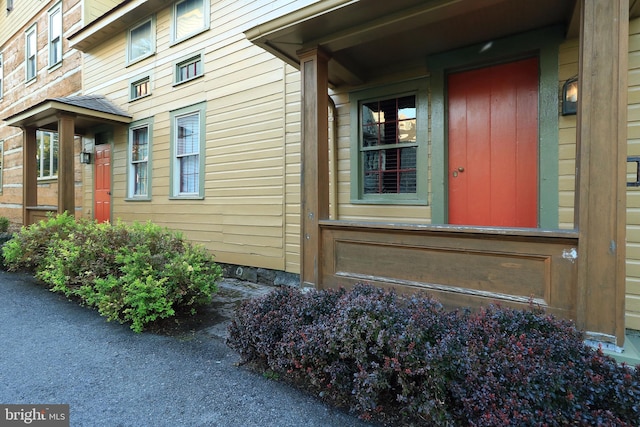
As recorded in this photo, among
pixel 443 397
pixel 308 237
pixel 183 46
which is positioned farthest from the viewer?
pixel 183 46

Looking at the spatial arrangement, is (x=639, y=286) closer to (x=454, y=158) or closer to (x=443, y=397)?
(x=454, y=158)

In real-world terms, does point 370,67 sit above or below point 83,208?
above

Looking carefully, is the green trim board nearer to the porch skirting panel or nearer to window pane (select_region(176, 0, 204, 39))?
the porch skirting panel

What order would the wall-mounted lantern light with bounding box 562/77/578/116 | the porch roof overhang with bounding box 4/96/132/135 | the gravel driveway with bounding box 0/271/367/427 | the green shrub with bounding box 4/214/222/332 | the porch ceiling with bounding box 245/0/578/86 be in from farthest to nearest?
the porch roof overhang with bounding box 4/96/132/135 → the green shrub with bounding box 4/214/222/332 → the wall-mounted lantern light with bounding box 562/77/578/116 → the porch ceiling with bounding box 245/0/578/86 → the gravel driveway with bounding box 0/271/367/427

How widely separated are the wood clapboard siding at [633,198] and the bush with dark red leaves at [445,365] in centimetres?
135

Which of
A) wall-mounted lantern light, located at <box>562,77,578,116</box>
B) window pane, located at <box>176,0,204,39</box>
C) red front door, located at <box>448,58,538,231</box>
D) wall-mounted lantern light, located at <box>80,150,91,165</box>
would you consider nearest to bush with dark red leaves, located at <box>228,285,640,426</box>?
red front door, located at <box>448,58,538,231</box>

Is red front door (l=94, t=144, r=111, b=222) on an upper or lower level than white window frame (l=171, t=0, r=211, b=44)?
lower

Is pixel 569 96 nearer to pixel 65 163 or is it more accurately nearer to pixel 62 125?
pixel 62 125

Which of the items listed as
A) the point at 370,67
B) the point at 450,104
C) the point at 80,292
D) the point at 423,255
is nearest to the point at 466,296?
the point at 423,255

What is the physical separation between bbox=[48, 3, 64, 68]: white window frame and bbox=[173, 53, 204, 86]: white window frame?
5.33 meters

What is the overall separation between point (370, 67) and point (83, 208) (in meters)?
7.95

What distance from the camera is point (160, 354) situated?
292 cm

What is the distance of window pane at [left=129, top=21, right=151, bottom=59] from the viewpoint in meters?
7.01

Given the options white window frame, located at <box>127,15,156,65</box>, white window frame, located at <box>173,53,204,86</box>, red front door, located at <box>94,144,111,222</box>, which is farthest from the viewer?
red front door, located at <box>94,144,111,222</box>
